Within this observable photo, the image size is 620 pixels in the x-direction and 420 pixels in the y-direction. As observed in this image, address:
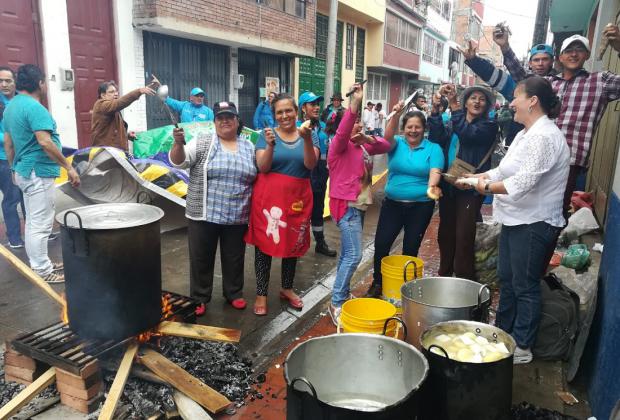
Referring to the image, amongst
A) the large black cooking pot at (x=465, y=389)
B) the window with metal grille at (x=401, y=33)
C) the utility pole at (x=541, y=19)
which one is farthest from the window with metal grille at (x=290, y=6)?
the large black cooking pot at (x=465, y=389)

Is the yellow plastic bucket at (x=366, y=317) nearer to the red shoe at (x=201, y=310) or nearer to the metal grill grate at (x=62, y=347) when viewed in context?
the red shoe at (x=201, y=310)

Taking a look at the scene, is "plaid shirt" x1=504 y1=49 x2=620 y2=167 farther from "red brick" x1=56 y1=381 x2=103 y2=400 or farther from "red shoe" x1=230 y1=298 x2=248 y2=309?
"red brick" x1=56 y1=381 x2=103 y2=400

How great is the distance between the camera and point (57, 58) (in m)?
8.33

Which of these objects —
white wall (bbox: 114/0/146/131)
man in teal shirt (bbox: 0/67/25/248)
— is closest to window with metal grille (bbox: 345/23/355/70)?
white wall (bbox: 114/0/146/131)

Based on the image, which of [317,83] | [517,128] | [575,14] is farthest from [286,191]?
[317,83]

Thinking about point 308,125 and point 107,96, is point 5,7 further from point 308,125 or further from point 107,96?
point 308,125

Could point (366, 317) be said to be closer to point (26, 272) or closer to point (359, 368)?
point (359, 368)

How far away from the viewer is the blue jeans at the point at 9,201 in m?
5.61

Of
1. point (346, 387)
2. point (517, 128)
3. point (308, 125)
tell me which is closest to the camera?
point (346, 387)

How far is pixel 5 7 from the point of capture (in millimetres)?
7406

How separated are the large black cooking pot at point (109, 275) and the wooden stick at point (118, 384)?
122 mm

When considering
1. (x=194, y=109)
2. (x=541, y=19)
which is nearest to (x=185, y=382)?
(x=194, y=109)

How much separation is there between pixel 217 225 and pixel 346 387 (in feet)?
6.56

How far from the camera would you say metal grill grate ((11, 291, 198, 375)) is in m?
2.79
